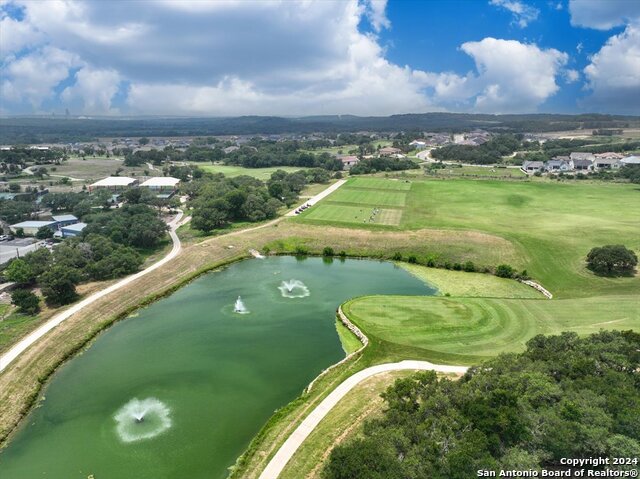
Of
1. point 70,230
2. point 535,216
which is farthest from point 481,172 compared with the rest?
point 70,230

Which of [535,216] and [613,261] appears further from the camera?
[535,216]

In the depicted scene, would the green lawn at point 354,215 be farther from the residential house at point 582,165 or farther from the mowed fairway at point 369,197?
the residential house at point 582,165

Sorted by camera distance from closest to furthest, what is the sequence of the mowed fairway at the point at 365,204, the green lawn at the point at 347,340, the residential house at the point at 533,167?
1. the green lawn at the point at 347,340
2. the mowed fairway at the point at 365,204
3. the residential house at the point at 533,167

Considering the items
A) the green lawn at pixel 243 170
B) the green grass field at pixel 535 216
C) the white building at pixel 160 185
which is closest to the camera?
the green grass field at pixel 535 216

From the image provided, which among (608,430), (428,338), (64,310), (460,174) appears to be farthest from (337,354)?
(460,174)

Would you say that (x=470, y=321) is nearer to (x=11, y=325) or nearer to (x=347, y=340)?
(x=347, y=340)

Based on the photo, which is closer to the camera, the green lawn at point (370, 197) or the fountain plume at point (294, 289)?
the fountain plume at point (294, 289)

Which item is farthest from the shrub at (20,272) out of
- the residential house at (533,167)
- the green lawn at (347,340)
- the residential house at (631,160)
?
the residential house at (631,160)

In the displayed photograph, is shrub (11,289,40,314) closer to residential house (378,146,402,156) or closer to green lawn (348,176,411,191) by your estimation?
green lawn (348,176,411,191)
